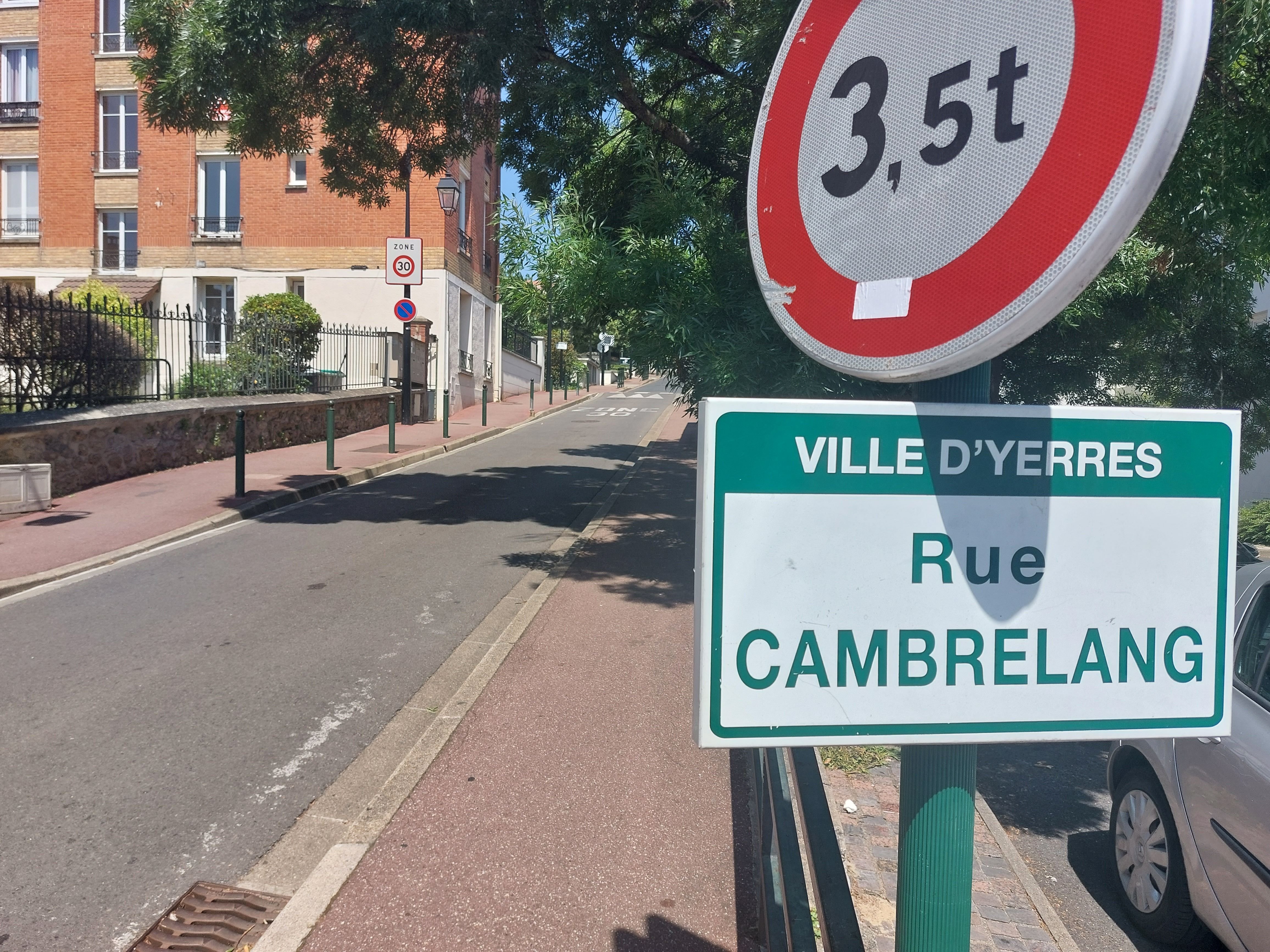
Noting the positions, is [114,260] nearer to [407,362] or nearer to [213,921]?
[407,362]

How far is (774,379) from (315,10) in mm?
7409

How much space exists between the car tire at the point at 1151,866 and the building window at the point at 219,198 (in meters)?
27.9

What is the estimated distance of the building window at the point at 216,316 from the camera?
18047 millimetres

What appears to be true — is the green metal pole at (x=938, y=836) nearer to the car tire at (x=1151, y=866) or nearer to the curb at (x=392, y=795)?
the curb at (x=392, y=795)

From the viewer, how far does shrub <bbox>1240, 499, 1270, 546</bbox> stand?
9531 mm

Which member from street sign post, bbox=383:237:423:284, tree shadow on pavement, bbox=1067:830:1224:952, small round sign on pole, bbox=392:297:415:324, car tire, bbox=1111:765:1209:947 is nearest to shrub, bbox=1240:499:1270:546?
tree shadow on pavement, bbox=1067:830:1224:952

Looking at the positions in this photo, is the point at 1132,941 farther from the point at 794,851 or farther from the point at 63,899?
the point at 63,899

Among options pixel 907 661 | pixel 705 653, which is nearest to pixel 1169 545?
pixel 907 661

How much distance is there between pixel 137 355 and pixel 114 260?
52.5 feet

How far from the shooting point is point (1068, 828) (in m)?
4.32

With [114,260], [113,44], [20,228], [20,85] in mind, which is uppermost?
[113,44]

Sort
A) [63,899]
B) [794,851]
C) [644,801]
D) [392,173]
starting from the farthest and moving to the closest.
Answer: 1. [392,173]
2. [644,801]
3. [63,899]
4. [794,851]

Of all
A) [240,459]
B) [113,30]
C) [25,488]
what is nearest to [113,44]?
[113,30]

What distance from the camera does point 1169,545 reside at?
1.32 metres
